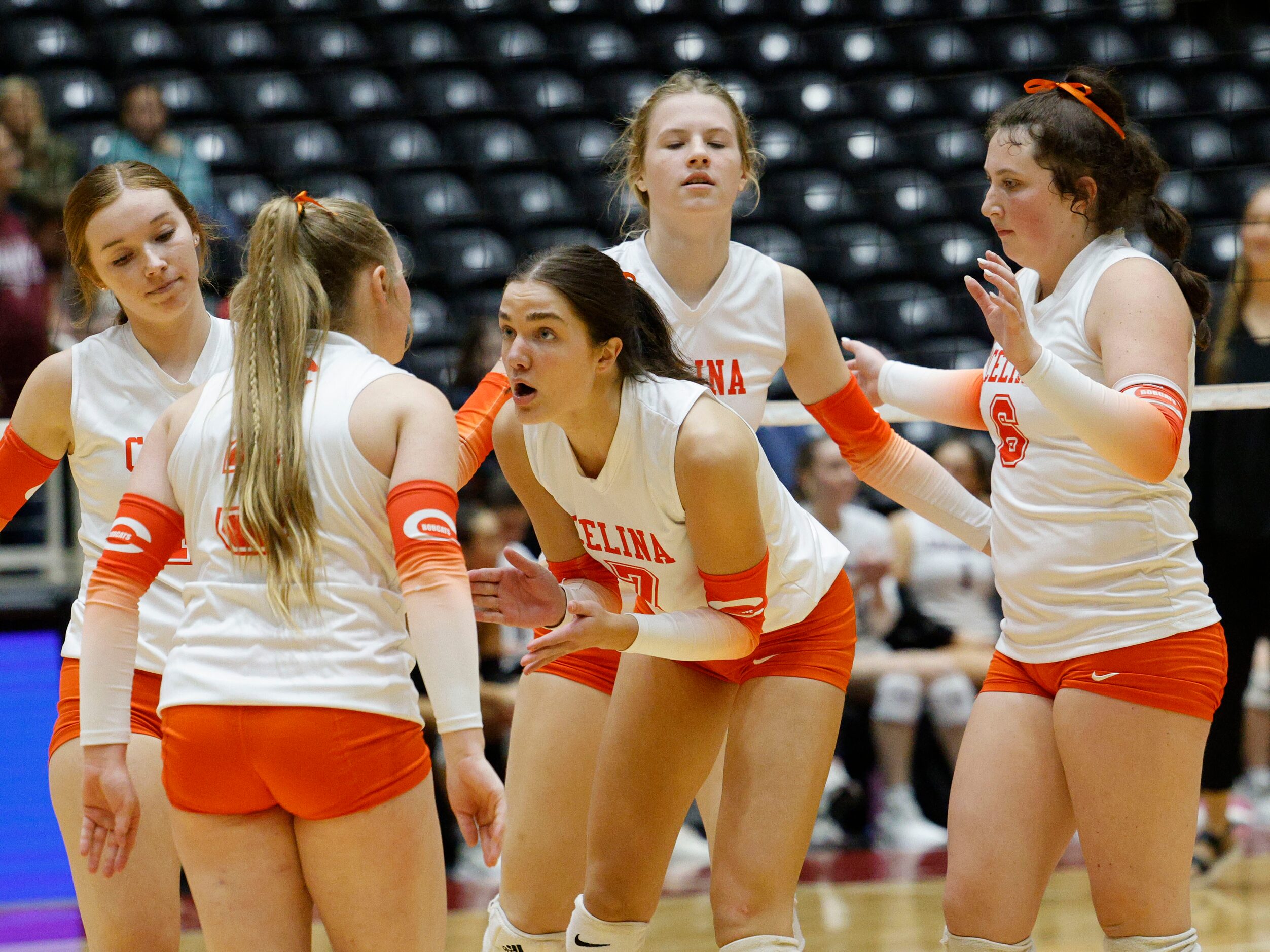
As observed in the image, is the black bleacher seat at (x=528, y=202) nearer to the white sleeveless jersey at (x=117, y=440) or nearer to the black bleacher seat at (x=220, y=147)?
the black bleacher seat at (x=220, y=147)

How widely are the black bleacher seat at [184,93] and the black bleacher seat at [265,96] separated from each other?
0.30 feet

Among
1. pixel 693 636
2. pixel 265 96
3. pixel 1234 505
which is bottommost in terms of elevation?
pixel 1234 505

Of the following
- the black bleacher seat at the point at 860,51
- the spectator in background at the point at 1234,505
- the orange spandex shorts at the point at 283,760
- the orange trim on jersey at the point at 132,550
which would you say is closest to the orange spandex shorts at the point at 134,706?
the orange trim on jersey at the point at 132,550

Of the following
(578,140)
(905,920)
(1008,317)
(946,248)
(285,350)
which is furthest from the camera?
(578,140)

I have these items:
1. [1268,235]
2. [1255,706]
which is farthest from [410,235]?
[1255,706]

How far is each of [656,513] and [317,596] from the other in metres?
0.66

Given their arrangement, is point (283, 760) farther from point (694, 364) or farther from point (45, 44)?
point (45, 44)

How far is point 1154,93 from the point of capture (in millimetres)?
7211

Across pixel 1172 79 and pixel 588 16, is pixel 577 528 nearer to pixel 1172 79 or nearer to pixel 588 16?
pixel 588 16

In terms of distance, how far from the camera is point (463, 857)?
4.71 metres

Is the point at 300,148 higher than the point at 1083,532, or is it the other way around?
the point at 300,148

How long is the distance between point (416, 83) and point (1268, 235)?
13.9 feet

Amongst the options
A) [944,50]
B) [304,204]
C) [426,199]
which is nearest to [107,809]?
[304,204]

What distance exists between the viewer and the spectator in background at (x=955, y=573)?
195 inches
